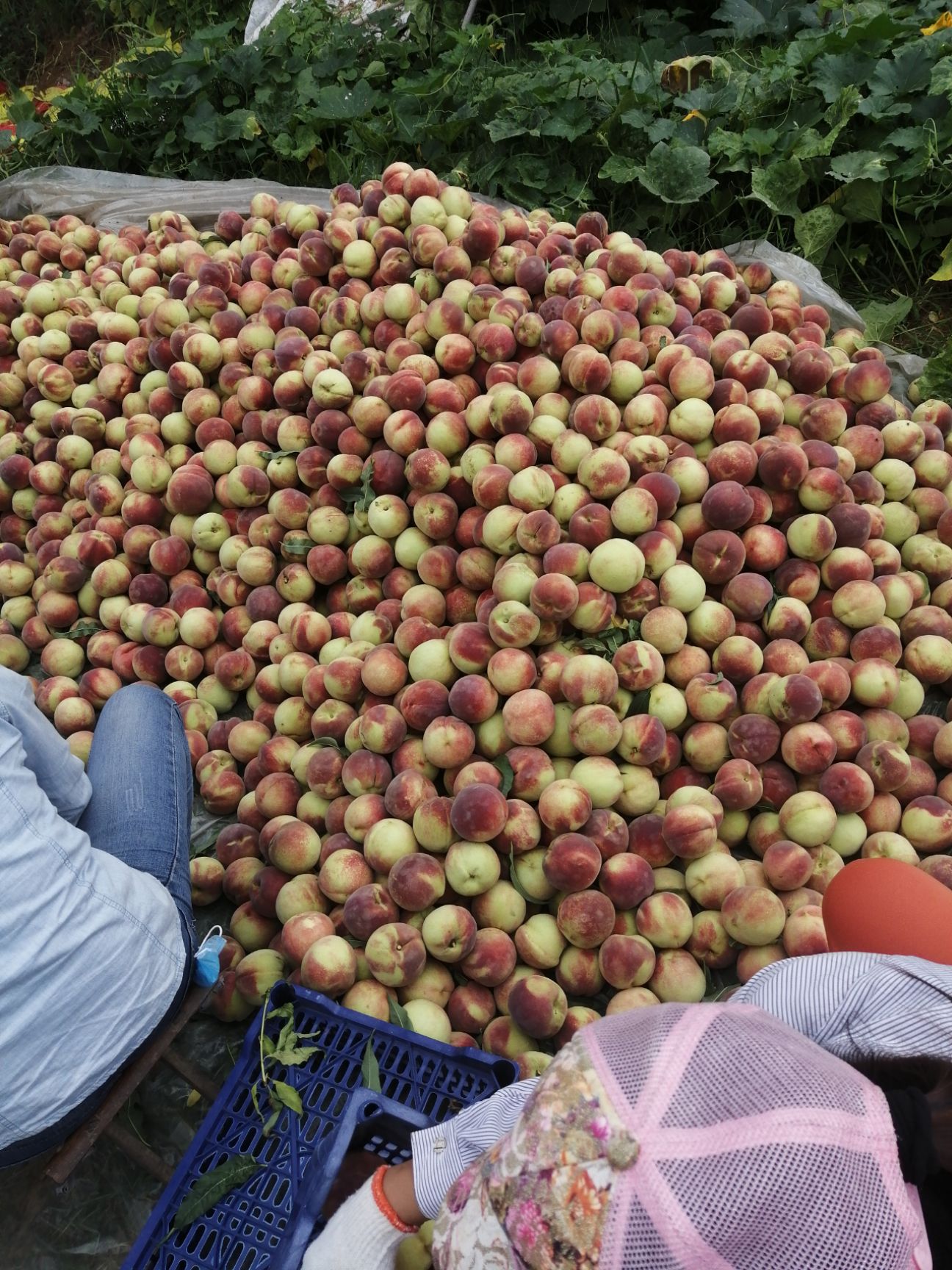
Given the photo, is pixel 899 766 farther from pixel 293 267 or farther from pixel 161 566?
pixel 293 267

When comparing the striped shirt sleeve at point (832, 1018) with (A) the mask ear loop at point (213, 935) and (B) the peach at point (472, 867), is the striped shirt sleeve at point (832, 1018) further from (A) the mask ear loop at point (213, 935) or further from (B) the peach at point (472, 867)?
(A) the mask ear loop at point (213, 935)

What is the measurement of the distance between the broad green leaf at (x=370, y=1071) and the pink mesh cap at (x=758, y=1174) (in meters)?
0.94

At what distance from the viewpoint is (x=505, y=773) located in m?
2.01

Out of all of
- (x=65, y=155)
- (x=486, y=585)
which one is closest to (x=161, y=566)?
(x=486, y=585)

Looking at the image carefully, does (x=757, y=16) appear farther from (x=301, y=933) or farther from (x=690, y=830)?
(x=301, y=933)

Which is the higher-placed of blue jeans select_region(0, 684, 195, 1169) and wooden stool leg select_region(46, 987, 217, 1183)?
blue jeans select_region(0, 684, 195, 1169)

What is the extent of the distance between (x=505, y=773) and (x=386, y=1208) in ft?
3.02

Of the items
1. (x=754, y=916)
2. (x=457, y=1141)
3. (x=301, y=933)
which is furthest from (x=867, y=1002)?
(x=301, y=933)

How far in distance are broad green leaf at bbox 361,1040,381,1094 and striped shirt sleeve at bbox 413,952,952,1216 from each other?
0.87 ft

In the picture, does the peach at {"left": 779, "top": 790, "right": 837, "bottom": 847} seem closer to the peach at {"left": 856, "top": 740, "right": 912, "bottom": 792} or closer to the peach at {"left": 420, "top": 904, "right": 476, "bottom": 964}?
the peach at {"left": 856, "top": 740, "right": 912, "bottom": 792}

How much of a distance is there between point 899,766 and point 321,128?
4380 millimetres

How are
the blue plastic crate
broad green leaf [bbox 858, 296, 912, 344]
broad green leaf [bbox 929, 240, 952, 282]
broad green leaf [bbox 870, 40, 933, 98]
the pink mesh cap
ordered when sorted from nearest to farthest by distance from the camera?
the pink mesh cap → the blue plastic crate → broad green leaf [bbox 858, 296, 912, 344] → broad green leaf [bbox 929, 240, 952, 282] → broad green leaf [bbox 870, 40, 933, 98]

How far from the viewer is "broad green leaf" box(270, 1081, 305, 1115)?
1.61m

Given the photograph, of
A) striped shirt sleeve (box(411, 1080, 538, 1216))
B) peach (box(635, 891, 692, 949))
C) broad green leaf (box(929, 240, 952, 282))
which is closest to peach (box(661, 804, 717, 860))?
peach (box(635, 891, 692, 949))
